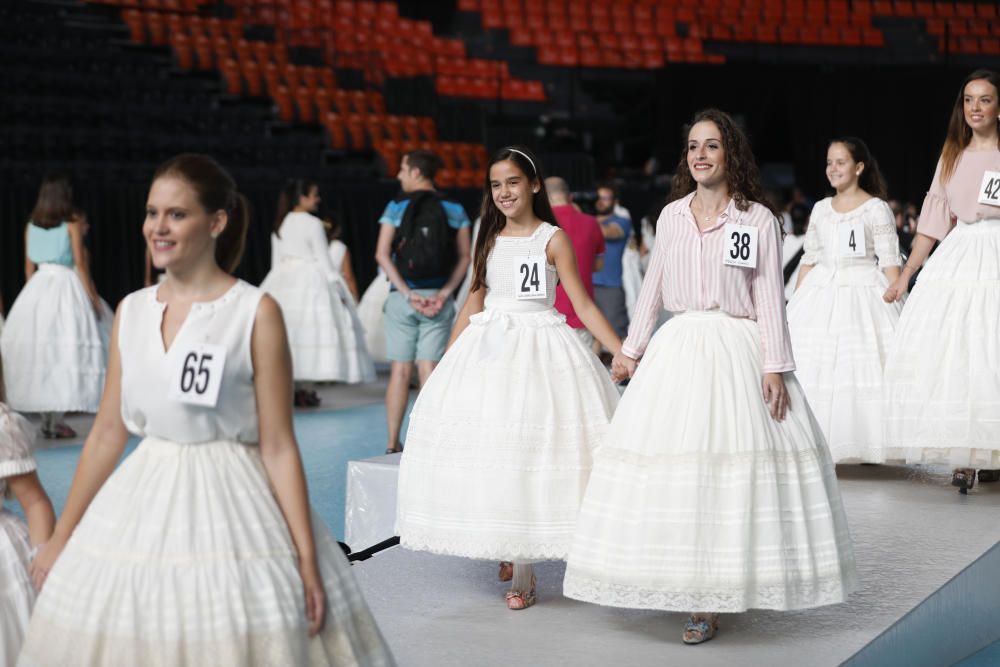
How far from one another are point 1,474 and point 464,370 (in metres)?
1.65

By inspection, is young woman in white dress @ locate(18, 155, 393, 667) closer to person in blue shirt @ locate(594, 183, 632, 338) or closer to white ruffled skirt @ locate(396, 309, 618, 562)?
white ruffled skirt @ locate(396, 309, 618, 562)

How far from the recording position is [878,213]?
→ 588 centimetres

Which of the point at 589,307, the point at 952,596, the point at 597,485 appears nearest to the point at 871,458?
the point at 952,596

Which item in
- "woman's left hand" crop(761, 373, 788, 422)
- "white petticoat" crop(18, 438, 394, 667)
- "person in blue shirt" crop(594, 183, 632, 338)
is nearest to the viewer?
"white petticoat" crop(18, 438, 394, 667)

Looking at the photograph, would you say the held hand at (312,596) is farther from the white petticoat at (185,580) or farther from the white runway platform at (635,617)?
the white runway platform at (635,617)

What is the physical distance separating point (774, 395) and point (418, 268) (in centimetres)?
367

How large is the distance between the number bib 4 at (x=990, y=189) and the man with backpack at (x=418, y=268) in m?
2.66

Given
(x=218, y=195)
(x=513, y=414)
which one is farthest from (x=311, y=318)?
(x=218, y=195)

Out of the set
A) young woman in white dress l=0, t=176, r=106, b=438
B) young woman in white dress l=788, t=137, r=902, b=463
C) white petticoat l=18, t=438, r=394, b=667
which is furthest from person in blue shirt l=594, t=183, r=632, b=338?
white petticoat l=18, t=438, r=394, b=667

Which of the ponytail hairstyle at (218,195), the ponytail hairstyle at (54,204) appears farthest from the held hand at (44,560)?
the ponytail hairstyle at (54,204)

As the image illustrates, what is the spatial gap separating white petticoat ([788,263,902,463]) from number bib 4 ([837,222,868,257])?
0.27 feet

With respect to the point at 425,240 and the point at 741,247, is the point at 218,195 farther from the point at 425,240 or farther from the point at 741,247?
the point at 425,240

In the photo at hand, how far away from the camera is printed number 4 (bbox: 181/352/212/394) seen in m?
2.34

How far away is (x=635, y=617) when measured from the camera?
12.8ft
